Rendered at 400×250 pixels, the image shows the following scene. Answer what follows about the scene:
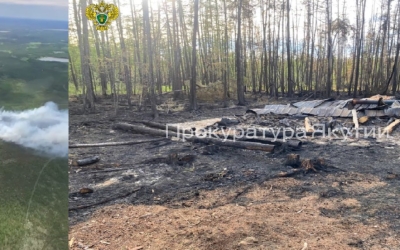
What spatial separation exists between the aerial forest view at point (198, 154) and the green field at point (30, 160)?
725 mm

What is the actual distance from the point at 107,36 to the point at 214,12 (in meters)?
1.55

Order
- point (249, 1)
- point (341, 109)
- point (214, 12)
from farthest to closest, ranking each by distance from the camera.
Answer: point (341, 109) < point (249, 1) < point (214, 12)

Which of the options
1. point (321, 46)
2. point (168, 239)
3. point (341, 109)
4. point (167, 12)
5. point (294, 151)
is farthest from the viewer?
point (321, 46)

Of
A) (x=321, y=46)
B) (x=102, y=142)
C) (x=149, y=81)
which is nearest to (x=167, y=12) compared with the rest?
(x=149, y=81)

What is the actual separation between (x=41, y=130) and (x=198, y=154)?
8.42 feet

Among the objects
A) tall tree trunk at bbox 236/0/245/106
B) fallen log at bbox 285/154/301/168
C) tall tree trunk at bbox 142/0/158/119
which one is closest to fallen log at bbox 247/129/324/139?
tall tree trunk at bbox 236/0/245/106

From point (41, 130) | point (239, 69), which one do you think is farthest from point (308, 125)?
point (41, 130)

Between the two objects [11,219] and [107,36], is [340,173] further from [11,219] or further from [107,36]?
[11,219]

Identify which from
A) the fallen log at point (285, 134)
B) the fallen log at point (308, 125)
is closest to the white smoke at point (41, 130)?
the fallen log at point (285, 134)

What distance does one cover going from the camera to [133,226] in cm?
238

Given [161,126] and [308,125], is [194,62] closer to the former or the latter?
[161,126]

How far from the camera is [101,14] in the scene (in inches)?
82.0

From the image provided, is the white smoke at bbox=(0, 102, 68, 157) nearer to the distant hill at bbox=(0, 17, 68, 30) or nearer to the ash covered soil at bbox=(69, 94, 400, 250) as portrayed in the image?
the distant hill at bbox=(0, 17, 68, 30)

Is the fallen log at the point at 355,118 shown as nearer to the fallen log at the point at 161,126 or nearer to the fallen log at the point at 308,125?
the fallen log at the point at 308,125
